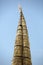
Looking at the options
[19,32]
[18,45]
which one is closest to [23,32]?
[19,32]

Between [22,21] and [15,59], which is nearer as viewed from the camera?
[15,59]

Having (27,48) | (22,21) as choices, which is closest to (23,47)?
(27,48)

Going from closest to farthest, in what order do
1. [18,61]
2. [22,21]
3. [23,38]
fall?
[18,61] → [23,38] → [22,21]

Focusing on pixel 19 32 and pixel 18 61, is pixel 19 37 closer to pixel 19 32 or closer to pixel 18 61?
pixel 19 32

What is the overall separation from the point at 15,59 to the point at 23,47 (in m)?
0.27

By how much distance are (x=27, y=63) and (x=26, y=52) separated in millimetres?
200

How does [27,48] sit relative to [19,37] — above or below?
below

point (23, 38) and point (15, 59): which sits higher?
point (23, 38)

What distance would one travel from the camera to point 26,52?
2.82 metres

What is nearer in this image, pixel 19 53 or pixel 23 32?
pixel 19 53

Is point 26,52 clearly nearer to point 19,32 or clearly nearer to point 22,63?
point 22,63

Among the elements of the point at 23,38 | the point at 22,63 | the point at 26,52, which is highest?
the point at 23,38

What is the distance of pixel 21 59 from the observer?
2760mm

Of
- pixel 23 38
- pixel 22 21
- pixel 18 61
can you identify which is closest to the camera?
pixel 18 61
